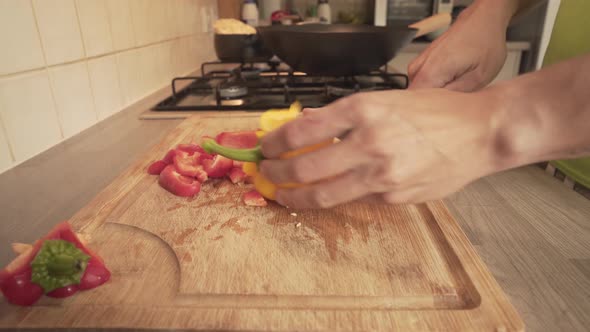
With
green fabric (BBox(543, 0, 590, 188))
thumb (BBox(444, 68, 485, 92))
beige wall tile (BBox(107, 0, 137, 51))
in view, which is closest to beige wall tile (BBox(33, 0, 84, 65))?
beige wall tile (BBox(107, 0, 137, 51))

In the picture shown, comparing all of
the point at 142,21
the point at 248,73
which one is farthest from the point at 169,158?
the point at 248,73

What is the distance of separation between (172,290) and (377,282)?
23 cm

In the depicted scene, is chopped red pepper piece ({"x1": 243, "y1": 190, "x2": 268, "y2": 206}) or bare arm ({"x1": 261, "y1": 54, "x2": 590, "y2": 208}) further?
chopped red pepper piece ({"x1": 243, "y1": 190, "x2": 268, "y2": 206})

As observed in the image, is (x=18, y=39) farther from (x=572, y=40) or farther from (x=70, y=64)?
(x=572, y=40)

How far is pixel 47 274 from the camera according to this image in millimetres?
417

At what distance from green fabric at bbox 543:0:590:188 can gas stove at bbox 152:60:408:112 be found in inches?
15.1

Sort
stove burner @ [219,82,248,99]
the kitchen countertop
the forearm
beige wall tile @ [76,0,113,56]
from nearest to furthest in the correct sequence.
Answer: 1. the forearm
2. the kitchen countertop
3. beige wall tile @ [76,0,113,56]
4. stove burner @ [219,82,248,99]

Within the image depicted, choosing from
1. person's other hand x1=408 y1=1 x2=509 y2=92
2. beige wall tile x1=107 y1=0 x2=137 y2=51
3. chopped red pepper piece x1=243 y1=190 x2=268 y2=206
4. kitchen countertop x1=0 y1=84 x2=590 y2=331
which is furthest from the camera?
beige wall tile x1=107 y1=0 x2=137 y2=51

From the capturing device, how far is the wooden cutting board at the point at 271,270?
1.30ft

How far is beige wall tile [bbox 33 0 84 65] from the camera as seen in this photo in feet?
2.52

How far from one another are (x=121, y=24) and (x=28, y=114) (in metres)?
0.43

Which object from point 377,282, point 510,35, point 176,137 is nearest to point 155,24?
point 176,137

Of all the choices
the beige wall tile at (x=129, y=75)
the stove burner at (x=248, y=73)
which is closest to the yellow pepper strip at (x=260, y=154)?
the beige wall tile at (x=129, y=75)

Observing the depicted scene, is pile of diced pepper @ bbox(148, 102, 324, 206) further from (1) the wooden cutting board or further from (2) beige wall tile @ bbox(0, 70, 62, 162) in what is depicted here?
(2) beige wall tile @ bbox(0, 70, 62, 162)
